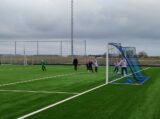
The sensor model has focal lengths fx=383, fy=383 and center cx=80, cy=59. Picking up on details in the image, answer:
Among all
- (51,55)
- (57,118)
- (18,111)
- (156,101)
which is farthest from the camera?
(51,55)

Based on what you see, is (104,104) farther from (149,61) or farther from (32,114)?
(149,61)

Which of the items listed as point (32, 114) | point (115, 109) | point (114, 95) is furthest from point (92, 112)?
point (114, 95)

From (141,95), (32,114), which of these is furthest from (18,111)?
(141,95)

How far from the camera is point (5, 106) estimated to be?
13.4 m

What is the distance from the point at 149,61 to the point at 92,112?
61.4 metres

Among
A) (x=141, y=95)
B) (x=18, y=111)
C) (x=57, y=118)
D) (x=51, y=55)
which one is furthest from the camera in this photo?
(x=51, y=55)

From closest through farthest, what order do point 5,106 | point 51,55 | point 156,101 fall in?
point 5,106
point 156,101
point 51,55

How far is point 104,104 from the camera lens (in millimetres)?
14211

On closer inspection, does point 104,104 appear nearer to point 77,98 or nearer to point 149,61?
point 77,98

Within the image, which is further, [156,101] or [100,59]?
[100,59]

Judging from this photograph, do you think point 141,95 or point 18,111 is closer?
point 18,111

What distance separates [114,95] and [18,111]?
617cm

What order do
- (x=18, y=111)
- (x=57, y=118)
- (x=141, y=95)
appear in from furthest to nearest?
(x=141, y=95) → (x=18, y=111) → (x=57, y=118)

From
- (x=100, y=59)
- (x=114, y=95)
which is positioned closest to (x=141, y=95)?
(x=114, y=95)
